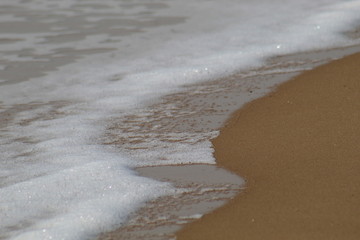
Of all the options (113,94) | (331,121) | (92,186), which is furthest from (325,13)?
(92,186)

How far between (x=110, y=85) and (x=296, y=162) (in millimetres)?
1592

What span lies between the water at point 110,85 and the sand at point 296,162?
17 cm

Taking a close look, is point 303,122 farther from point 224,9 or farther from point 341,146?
point 224,9

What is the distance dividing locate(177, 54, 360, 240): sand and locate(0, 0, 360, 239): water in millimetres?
167

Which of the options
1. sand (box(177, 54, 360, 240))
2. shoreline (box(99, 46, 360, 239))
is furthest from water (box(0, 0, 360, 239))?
sand (box(177, 54, 360, 240))

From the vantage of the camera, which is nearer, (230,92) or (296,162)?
(296,162)

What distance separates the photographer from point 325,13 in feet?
18.3

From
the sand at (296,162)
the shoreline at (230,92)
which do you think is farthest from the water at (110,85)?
the sand at (296,162)

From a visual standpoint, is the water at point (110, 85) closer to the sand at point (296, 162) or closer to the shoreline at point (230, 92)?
the shoreline at point (230, 92)

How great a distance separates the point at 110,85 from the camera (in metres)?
4.36

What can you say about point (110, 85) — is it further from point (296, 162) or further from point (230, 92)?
point (296, 162)

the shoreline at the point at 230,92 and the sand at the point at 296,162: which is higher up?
the shoreline at the point at 230,92

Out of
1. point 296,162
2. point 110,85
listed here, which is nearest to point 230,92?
point 110,85

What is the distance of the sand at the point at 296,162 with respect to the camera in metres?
2.54
